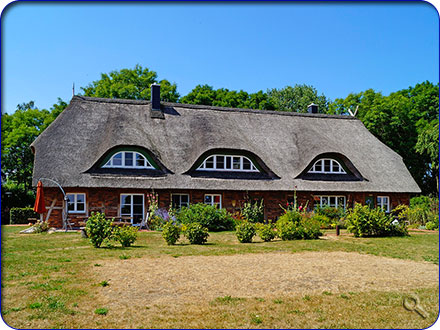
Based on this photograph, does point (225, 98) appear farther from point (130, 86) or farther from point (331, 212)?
point (331, 212)

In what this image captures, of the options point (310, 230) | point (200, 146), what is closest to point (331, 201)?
point (200, 146)

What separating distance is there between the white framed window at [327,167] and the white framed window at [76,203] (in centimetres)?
1308

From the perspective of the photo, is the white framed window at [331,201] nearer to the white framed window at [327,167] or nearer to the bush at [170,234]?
the white framed window at [327,167]

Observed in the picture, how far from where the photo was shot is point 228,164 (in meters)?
23.5

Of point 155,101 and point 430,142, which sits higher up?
point 155,101

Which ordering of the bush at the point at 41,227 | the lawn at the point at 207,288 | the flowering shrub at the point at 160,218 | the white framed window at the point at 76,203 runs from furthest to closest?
the white framed window at the point at 76,203 → the flowering shrub at the point at 160,218 → the bush at the point at 41,227 → the lawn at the point at 207,288

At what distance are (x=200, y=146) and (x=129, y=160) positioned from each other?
3.90m

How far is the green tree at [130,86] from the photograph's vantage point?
37.7 metres

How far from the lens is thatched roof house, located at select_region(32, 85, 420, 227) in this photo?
2108 cm

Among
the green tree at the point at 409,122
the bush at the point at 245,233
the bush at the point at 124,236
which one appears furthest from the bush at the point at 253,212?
the green tree at the point at 409,122

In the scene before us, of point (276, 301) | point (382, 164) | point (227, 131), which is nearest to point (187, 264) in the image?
point (276, 301)

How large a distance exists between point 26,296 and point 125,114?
18449mm

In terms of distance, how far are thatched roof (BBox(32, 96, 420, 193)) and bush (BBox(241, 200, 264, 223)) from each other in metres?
1.09

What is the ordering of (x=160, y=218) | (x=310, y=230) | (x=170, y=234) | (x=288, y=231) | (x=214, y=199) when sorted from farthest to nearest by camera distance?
(x=214, y=199) < (x=160, y=218) < (x=310, y=230) < (x=288, y=231) < (x=170, y=234)
